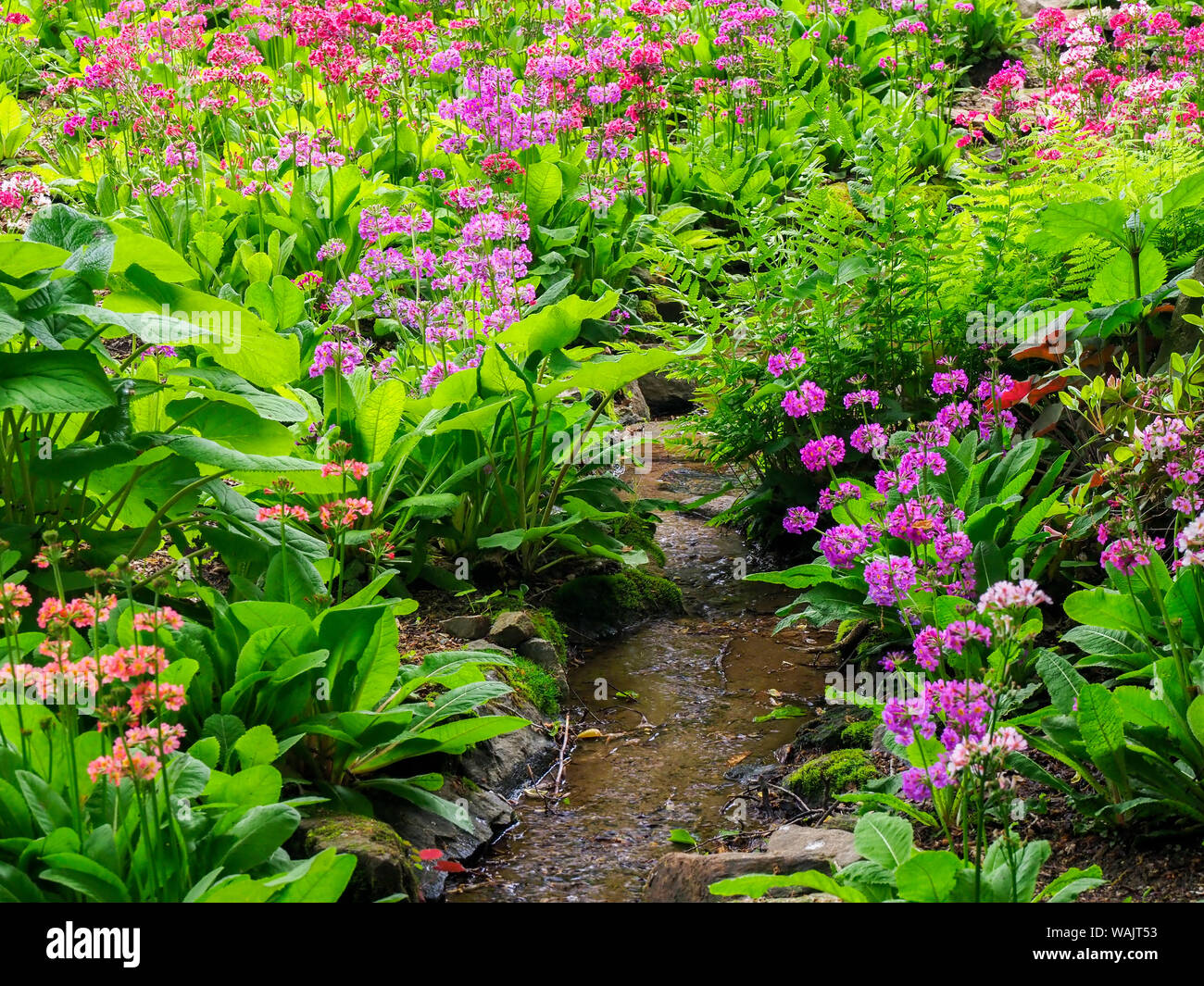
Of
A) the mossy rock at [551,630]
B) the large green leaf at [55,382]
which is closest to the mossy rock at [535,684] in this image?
the mossy rock at [551,630]

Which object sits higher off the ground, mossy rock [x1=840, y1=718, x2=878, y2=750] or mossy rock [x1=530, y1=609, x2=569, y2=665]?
mossy rock [x1=530, y1=609, x2=569, y2=665]

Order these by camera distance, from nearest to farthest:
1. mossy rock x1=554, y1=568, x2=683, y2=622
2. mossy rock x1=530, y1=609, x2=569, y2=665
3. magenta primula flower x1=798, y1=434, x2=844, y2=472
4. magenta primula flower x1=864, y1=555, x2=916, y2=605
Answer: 1. magenta primula flower x1=864, y1=555, x2=916, y2=605
2. magenta primula flower x1=798, y1=434, x2=844, y2=472
3. mossy rock x1=530, y1=609, x2=569, y2=665
4. mossy rock x1=554, y1=568, x2=683, y2=622

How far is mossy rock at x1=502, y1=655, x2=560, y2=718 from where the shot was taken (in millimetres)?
3727

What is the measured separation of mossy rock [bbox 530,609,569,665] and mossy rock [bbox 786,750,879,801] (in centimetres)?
107

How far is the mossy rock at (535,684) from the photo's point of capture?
12.2ft

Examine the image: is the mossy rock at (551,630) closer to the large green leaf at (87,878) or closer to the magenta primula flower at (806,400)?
the magenta primula flower at (806,400)

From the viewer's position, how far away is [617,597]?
14.9 ft

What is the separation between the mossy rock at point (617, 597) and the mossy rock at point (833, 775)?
1.31m

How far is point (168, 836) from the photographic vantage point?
2.22m

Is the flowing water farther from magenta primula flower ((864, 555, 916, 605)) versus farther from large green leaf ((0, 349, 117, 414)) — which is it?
large green leaf ((0, 349, 117, 414))

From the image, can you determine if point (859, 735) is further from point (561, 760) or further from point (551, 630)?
point (551, 630)

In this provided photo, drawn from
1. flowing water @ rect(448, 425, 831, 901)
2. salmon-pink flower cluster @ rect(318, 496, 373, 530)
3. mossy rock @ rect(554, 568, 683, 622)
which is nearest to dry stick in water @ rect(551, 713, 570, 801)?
flowing water @ rect(448, 425, 831, 901)

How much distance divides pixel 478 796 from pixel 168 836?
3.74ft
